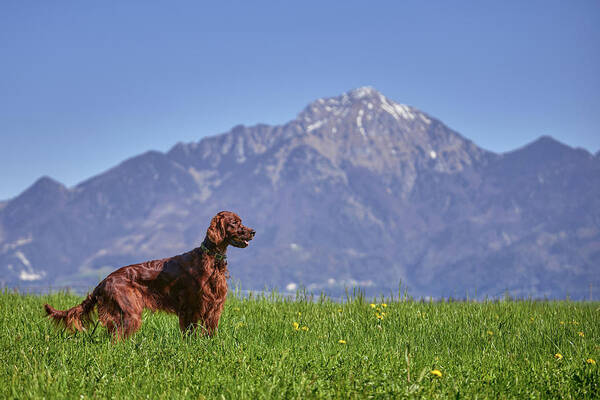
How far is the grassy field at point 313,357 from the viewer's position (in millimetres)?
5656

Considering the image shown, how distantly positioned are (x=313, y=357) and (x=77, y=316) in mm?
3321

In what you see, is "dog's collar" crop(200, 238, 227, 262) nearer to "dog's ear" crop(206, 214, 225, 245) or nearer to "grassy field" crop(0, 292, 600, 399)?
"dog's ear" crop(206, 214, 225, 245)

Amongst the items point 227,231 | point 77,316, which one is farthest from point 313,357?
point 77,316

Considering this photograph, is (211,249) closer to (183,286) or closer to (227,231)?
(227,231)

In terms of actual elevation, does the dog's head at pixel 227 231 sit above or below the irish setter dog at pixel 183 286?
above

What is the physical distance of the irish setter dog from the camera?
7637 mm

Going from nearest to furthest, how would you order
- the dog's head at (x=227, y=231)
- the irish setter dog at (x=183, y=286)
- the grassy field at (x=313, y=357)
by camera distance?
1. the grassy field at (x=313, y=357)
2. the irish setter dog at (x=183, y=286)
3. the dog's head at (x=227, y=231)

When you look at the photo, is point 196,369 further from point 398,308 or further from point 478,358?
point 398,308

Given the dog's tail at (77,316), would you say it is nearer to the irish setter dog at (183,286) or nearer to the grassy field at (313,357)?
the irish setter dog at (183,286)

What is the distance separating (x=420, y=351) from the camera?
720 cm

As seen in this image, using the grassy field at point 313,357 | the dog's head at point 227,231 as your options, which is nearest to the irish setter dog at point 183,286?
the dog's head at point 227,231

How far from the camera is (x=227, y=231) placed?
7.90 metres

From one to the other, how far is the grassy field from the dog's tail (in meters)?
0.16

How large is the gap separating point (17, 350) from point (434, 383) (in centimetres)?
493
